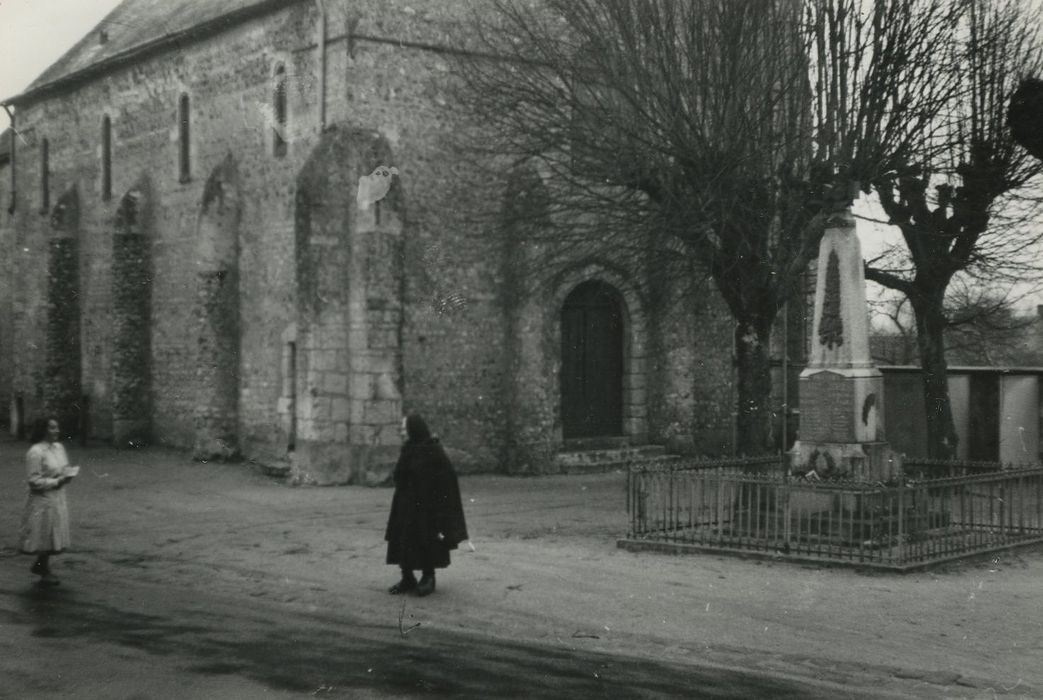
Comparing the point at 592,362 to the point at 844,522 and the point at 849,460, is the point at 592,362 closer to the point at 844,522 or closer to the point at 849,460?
the point at 849,460

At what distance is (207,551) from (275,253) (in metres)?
9.64

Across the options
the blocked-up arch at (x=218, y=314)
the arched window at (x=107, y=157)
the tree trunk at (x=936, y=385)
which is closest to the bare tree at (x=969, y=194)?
the tree trunk at (x=936, y=385)

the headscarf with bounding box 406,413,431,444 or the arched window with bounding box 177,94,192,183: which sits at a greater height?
the arched window with bounding box 177,94,192,183

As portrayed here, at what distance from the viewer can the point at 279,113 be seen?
2131 cm

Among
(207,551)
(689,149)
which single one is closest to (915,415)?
(689,149)

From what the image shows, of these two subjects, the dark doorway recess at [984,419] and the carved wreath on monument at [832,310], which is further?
the dark doorway recess at [984,419]

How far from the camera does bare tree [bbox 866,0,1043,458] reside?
→ 18.0m

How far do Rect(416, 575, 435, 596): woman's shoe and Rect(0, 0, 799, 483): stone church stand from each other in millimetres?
8473

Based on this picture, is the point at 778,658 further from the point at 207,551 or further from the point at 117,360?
the point at 117,360

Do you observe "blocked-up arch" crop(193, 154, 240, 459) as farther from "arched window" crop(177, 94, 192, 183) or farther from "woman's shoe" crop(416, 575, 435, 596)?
"woman's shoe" crop(416, 575, 435, 596)

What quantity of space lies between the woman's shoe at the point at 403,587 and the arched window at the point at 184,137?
16.2 m

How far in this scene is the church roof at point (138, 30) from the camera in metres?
22.4

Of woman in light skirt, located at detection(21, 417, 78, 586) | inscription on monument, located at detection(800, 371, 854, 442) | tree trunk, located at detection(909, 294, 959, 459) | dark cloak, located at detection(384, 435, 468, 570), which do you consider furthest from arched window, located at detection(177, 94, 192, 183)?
dark cloak, located at detection(384, 435, 468, 570)

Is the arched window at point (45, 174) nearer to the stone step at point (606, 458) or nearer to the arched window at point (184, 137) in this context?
the arched window at point (184, 137)
